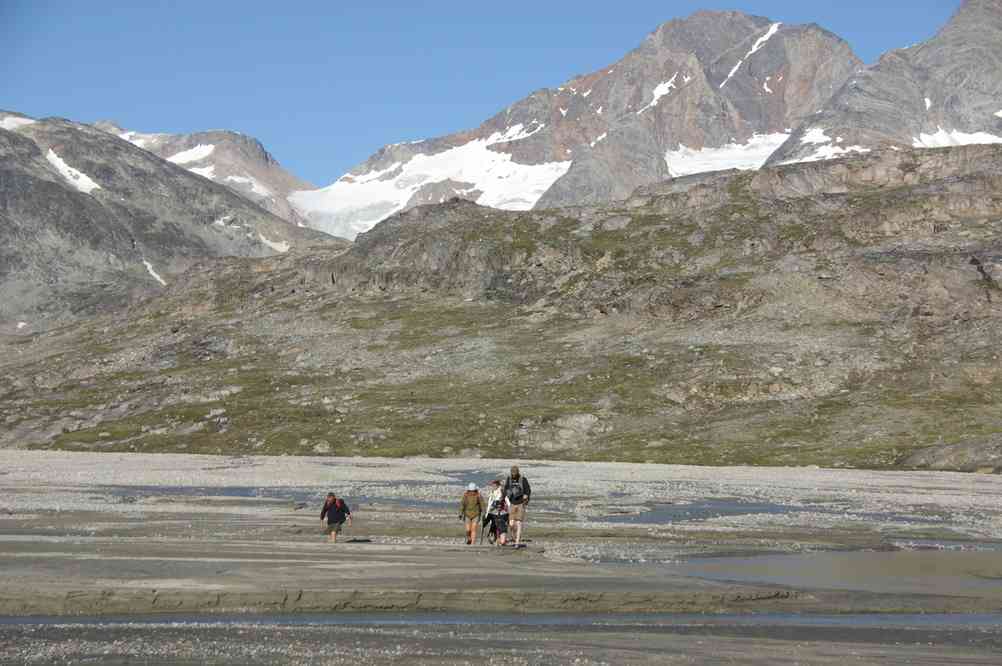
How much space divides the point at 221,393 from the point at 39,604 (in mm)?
140090

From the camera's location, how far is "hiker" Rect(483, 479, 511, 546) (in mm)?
45281

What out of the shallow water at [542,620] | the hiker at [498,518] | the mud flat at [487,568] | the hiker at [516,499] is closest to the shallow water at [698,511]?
the mud flat at [487,568]

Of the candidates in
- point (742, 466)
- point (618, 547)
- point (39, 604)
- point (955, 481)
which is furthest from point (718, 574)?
point (742, 466)

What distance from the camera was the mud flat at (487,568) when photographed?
28875 millimetres

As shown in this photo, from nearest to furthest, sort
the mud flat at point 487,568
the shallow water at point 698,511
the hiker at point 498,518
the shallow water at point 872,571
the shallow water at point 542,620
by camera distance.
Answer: the mud flat at point 487,568, the shallow water at point 542,620, the shallow water at point 872,571, the hiker at point 498,518, the shallow water at point 698,511

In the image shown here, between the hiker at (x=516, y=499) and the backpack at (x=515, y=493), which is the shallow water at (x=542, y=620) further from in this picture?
the backpack at (x=515, y=493)

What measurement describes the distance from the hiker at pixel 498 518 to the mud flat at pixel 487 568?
→ 1243mm

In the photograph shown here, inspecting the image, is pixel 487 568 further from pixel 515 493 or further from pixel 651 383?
pixel 651 383

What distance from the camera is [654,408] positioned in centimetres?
14400

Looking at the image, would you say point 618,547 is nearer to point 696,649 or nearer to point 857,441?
point 696,649

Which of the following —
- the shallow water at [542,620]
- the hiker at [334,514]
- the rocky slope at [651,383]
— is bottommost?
the shallow water at [542,620]

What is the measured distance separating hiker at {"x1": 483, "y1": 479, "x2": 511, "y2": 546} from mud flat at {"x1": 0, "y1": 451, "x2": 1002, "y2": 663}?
4.08 ft

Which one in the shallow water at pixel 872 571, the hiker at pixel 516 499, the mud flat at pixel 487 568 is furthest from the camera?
the hiker at pixel 516 499

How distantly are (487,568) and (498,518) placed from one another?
272 inches
